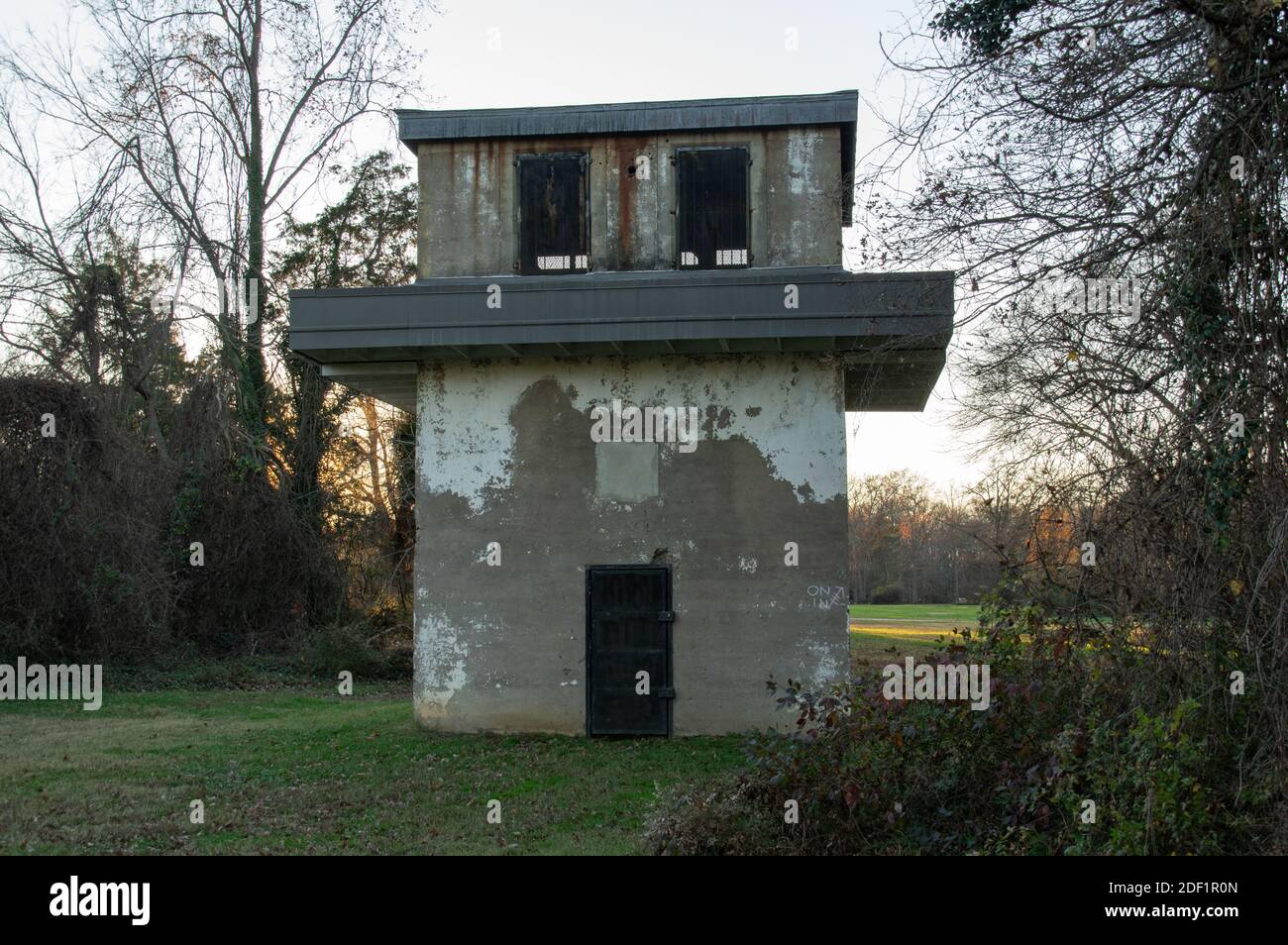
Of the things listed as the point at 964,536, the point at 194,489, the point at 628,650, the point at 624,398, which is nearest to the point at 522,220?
the point at 624,398

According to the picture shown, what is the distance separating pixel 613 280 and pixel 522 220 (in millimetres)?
1843

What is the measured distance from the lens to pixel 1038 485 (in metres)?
8.00

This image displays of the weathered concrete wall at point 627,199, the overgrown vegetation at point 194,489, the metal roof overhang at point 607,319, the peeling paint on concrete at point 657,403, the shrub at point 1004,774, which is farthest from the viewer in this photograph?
the overgrown vegetation at point 194,489

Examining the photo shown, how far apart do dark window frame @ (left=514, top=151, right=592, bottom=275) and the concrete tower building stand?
0.09 ft

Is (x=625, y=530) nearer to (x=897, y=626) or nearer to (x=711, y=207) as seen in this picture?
(x=711, y=207)

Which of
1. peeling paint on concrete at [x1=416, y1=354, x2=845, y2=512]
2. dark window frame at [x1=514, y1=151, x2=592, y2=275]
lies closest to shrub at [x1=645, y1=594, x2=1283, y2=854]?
peeling paint on concrete at [x1=416, y1=354, x2=845, y2=512]

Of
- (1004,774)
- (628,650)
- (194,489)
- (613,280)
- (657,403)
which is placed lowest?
(1004,774)

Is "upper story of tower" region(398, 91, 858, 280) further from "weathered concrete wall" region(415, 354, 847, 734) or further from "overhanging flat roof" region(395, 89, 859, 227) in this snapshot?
"weathered concrete wall" region(415, 354, 847, 734)

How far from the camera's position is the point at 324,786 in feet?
35.9

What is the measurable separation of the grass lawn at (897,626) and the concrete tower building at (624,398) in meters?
5.55

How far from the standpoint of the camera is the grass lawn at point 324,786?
8.76 m

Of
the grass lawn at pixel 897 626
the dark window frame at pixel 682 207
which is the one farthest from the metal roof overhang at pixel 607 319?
the grass lawn at pixel 897 626

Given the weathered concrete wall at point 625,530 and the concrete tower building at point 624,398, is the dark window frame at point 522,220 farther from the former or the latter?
the weathered concrete wall at point 625,530
